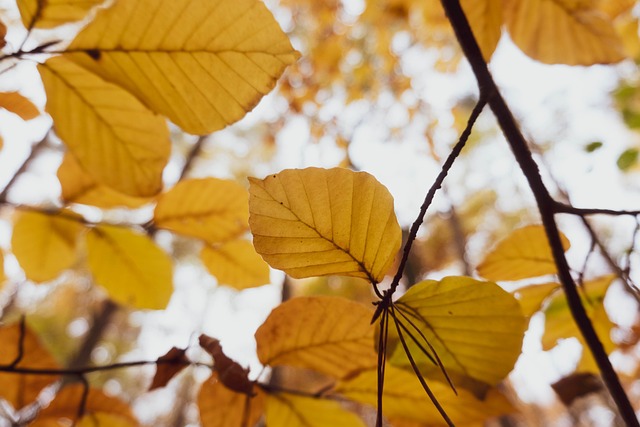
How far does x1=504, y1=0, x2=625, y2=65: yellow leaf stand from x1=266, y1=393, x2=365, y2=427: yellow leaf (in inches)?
15.0

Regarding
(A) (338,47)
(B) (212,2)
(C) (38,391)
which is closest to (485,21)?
(B) (212,2)

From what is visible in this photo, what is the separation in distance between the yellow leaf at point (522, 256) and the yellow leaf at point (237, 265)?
260mm

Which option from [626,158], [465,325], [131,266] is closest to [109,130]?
[131,266]

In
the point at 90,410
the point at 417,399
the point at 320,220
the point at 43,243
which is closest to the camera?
the point at 320,220

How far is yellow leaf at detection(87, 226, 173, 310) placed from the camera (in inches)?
20.9

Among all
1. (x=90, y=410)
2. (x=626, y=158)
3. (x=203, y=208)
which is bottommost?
(x=90, y=410)

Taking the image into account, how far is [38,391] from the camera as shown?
492 millimetres

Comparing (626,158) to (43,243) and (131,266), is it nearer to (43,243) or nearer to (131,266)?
(131,266)

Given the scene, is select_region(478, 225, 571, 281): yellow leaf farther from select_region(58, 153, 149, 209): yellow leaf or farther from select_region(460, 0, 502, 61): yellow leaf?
select_region(58, 153, 149, 209): yellow leaf

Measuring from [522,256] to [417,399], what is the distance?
0.16m

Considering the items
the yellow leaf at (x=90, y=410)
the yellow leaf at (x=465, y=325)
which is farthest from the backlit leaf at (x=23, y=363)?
the yellow leaf at (x=465, y=325)

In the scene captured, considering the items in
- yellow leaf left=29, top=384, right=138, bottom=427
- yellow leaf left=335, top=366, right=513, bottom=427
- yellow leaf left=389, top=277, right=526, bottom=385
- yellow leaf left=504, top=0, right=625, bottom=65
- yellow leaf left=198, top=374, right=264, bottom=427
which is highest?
yellow leaf left=504, top=0, right=625, bottom=65

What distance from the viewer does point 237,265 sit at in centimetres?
55

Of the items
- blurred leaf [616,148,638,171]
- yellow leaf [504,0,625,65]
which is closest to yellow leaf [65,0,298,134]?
yellow leaf [504,0,625,65]
